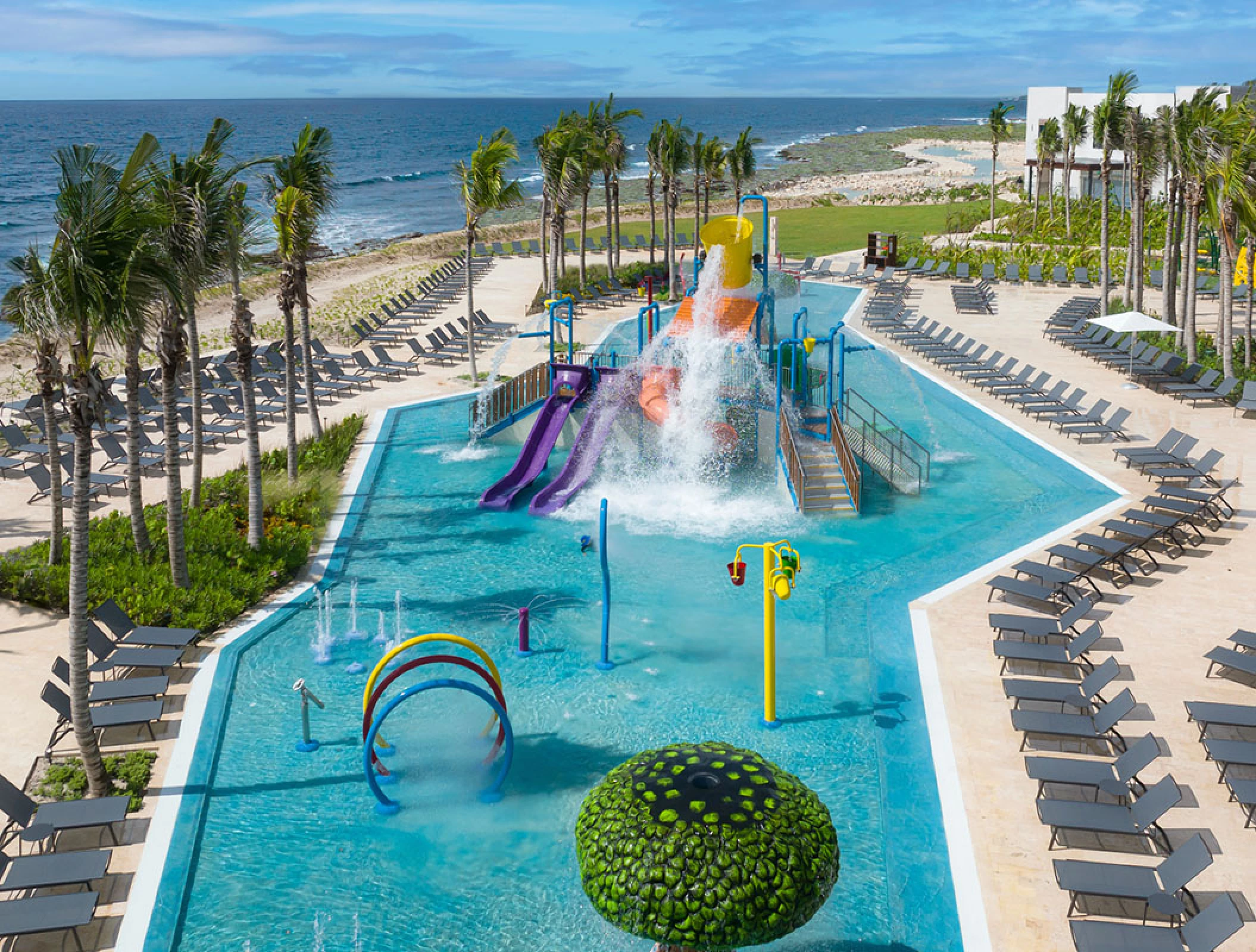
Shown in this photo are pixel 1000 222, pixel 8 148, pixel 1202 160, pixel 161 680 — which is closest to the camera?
pixel 161 680

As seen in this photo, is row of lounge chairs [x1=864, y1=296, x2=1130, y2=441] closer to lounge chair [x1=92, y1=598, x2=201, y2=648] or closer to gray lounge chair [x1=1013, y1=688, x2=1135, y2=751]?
gray lounge chair [x1=1013, y1=688, x2=1135, y2=751]

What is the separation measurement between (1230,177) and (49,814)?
83.7 ft

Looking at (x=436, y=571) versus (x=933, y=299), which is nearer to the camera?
(x=436, y=571)

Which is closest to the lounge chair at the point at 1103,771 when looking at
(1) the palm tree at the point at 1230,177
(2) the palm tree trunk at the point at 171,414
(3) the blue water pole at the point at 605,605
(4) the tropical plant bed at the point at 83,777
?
(3) the blue water pole at the point at 605,605

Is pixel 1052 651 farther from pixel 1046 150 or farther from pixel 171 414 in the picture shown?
pixel 1046 150

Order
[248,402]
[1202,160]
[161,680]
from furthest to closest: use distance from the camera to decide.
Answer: [1202,160], [248,402], [161,680]

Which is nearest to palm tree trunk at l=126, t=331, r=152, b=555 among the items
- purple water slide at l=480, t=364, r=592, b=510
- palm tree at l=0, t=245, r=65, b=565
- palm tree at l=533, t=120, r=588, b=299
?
palm tree at l=0, t=245, r=65, b=565

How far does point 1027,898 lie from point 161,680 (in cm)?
990

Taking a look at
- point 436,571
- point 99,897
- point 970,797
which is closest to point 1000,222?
point 436,571

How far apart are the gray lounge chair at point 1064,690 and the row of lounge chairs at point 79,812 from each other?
9720 millimetres

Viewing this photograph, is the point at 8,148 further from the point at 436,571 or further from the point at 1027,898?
the point at 1027,898

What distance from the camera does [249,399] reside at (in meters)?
17.5

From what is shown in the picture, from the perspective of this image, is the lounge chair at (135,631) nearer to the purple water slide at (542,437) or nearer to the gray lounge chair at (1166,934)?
the purple water slide at (542,437)

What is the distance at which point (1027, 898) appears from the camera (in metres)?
10.1
